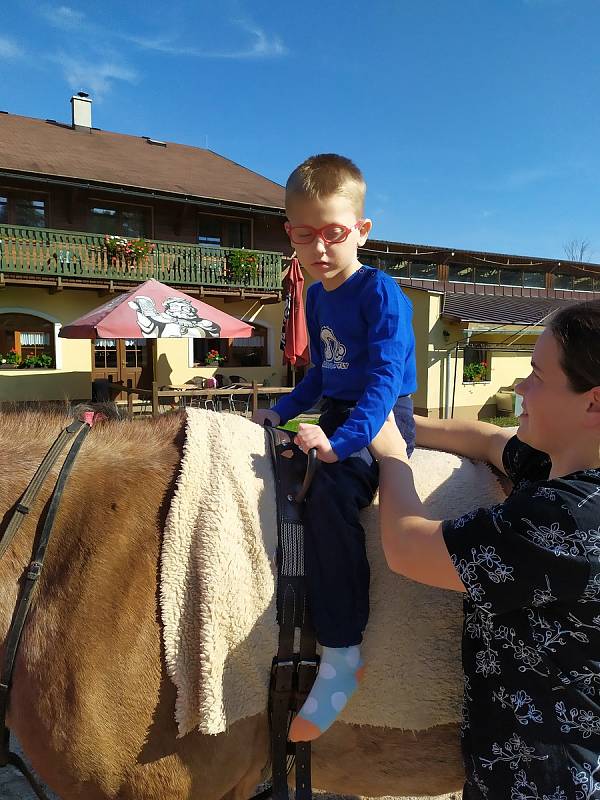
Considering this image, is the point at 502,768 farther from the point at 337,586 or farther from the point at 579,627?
the point at 337,586

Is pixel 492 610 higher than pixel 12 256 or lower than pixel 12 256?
lower

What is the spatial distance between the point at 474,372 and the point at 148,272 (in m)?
10.3

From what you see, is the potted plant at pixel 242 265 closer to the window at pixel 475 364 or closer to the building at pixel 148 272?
A: the building at pixel 148 272

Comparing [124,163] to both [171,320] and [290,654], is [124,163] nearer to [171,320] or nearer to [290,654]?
[171,320]

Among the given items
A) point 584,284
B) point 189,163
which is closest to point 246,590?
point 189,163

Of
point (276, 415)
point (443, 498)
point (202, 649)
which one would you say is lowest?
point (202, 649)

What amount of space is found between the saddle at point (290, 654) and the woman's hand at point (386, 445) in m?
0.20

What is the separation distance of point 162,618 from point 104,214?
55.3 feet

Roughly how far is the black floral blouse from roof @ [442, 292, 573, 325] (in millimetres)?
14073

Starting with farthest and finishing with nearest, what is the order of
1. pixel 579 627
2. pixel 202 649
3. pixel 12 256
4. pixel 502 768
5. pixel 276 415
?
pixel 12 256
pixel 276 415
pixel 202 649
pixel 502 768
pixel 579 627

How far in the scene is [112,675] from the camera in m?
1.34

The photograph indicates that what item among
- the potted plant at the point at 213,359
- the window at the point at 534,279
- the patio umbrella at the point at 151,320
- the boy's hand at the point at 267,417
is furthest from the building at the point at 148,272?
the boy's hand at the point at 267,417

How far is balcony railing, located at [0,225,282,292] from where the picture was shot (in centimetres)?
1366

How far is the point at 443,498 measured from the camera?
1.66 meters
